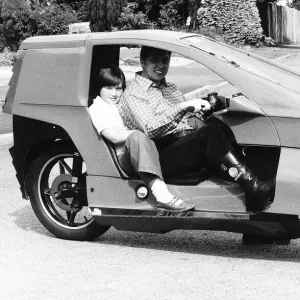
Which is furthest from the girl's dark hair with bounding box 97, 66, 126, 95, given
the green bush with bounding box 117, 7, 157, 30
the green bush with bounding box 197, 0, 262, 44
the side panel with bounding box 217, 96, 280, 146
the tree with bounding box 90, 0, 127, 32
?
the green bush with bounding box 197, 0, 262, 44

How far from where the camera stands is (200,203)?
18.9ft

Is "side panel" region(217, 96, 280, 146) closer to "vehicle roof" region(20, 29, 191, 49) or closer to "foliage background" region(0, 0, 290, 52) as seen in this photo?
"vehicle roof" region(20, 29, 191, 49)

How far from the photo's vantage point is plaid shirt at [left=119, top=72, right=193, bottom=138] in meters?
5.75

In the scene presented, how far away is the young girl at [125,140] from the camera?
5.77 m

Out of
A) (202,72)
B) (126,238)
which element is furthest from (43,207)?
(202,72)

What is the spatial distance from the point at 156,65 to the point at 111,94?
1.16 feet

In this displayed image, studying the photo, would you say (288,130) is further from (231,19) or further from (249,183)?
(231,19)

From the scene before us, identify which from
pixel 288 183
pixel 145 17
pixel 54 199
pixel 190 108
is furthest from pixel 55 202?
pixel 145 17

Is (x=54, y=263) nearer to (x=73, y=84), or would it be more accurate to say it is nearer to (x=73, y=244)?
(x=73, y=244)

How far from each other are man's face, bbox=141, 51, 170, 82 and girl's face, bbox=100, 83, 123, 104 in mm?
239

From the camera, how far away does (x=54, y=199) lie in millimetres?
6410

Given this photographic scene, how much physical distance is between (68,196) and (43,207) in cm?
26

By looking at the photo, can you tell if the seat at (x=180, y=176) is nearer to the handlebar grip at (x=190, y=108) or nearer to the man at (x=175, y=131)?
the man at (x=175, y=131)

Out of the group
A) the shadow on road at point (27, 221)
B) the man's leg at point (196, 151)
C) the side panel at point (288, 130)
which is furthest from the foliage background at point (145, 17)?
the side panel at point (288, 130)
